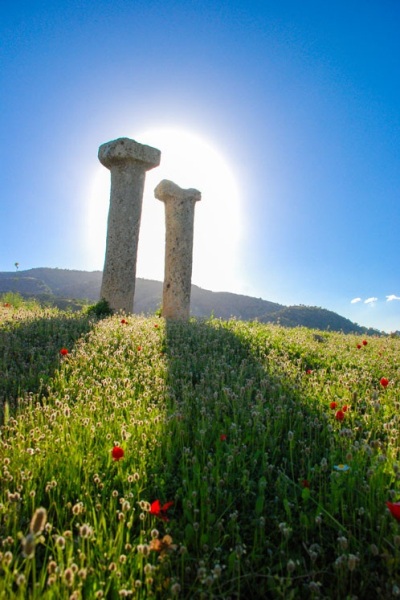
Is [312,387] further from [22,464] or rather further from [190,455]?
[22,464]

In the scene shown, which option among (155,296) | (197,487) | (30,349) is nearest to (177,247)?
(30,349)

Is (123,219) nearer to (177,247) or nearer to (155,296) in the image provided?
(177,247)

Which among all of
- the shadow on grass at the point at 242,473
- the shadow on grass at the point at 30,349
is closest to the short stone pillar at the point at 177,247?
the shadow on grass at the point at 30,349

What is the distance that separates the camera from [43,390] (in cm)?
571

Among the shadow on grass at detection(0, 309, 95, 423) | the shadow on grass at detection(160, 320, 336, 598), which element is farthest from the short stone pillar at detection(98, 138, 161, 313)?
the shadow on grass at detection(160, 320, 336, 598)

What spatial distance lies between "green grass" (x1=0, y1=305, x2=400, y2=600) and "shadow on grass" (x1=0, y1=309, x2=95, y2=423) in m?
0.06

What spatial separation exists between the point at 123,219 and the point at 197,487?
41.1ft

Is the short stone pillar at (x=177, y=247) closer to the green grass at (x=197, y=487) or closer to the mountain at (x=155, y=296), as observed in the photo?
the green grass at (x=197, y=487)

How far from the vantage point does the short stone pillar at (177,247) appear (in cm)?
1543

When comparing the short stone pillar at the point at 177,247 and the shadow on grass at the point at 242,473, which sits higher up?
the short stone pillar at the point at 177,247

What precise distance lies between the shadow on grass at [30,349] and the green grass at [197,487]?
61mm

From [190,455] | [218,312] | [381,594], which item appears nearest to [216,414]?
[190,455]

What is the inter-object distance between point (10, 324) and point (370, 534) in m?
8.78

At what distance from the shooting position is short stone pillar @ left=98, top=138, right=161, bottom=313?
1473cm
